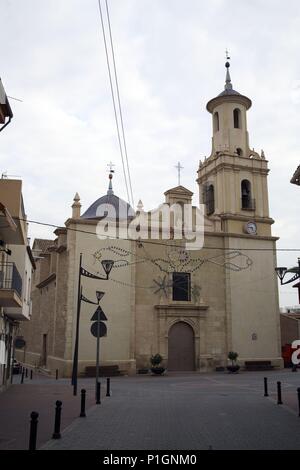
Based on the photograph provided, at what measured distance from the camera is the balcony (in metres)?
15.6

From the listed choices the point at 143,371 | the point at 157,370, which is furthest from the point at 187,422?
the point at 143,371

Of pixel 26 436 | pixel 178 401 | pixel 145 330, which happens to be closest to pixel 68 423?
pixel 26 436

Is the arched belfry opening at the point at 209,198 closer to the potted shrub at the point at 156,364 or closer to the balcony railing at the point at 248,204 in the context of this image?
the balcony railing at the point at 248,204

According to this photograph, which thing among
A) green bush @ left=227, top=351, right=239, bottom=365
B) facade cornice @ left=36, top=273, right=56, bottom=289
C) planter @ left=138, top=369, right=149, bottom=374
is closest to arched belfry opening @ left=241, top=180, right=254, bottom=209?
green bush @ left=227, top=351, right=239, bottom=365

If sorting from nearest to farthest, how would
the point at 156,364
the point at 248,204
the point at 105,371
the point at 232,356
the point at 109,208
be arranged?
the point at 105,371 < the point at 156,364 < the point at 232,356 < the point at 248,204 < the point at 109,208

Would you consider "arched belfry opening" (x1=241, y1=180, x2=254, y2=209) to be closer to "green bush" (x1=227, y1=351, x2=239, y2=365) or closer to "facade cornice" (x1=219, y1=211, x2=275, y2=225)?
"facade cornice" (x1=219, y1=211, x2=275, y2=225)

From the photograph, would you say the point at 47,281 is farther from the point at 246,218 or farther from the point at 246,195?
the point at 246,195

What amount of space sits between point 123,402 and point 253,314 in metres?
19.6

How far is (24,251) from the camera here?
835 inches

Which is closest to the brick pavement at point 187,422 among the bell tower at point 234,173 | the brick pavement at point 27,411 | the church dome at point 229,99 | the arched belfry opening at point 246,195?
the brick pavement at point 27,411

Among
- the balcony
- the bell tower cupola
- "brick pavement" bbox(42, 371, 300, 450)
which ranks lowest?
"brick pavement" bbox(42, 371, 300, 450)

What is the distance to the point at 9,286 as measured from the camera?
16.9 meters

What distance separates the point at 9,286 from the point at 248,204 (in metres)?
23.3

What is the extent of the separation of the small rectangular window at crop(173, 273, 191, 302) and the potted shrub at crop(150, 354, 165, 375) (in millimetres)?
4382
